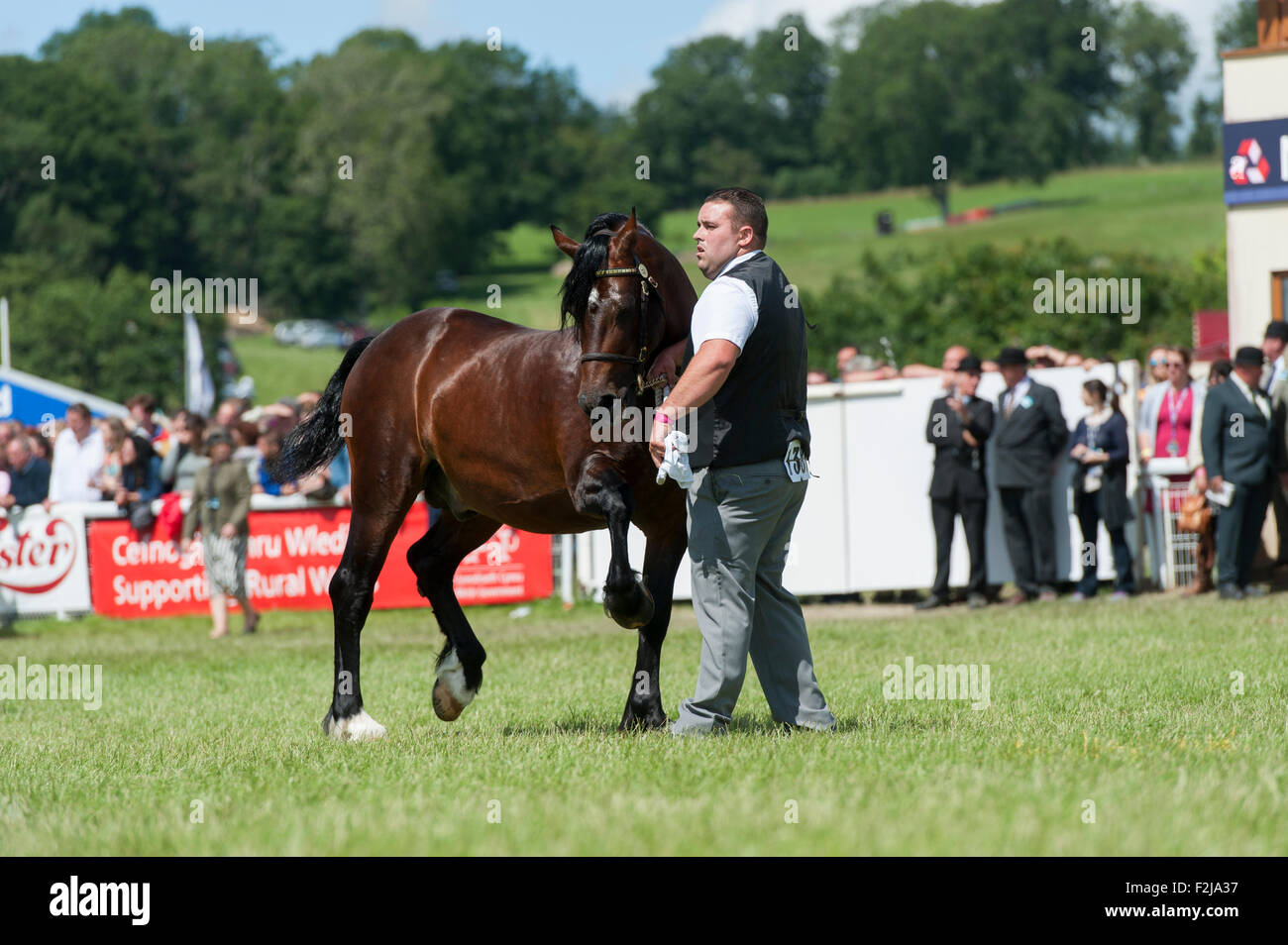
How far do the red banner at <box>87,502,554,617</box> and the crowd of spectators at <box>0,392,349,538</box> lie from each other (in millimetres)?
340

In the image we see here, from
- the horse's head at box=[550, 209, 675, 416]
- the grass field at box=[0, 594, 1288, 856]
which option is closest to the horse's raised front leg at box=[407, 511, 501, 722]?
the grass field at box=[0, 594, 1288, 856]

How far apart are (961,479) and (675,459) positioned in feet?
31.0

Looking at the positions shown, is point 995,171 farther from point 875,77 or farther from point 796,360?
point 796,360

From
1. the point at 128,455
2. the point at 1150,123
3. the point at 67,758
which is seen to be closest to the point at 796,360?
the point at 67,758

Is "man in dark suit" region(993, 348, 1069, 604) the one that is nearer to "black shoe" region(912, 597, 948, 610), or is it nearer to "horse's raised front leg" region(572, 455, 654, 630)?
"black shoe" region(912, 597, 948, 610)

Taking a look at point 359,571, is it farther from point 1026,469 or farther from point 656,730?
point 1026,469

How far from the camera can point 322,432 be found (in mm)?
9227

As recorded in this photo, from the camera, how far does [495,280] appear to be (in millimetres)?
91125

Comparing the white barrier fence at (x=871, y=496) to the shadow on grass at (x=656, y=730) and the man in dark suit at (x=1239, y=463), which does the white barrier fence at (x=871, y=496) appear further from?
the shadow on grass at (x=656, y=730)

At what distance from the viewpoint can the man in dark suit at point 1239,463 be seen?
14.0m

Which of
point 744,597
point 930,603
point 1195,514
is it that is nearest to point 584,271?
point 744,597

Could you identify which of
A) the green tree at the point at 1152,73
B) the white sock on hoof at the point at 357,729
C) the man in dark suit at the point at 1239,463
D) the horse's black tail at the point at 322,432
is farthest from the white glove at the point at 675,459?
the green tree at the point at 1152,73

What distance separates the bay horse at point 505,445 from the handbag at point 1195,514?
824 centimetres

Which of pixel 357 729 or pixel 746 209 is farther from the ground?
pixel 746 209
